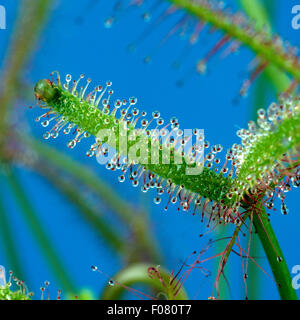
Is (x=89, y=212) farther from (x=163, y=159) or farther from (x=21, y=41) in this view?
(x=163, y=159)

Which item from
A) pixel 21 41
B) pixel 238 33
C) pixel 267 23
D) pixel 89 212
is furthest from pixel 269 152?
pixel 21 41

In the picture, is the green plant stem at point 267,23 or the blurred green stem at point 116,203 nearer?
the green plant stem at point 267,23

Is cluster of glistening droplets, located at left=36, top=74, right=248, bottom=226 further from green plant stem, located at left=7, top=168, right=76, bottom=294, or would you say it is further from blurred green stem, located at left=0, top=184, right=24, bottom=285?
blurred green stem, located at left=0, top=184, right=24, bottom=285

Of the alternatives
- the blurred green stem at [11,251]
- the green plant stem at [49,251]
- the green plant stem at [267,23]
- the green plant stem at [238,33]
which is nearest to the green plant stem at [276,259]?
the green plant stem at [238,33]

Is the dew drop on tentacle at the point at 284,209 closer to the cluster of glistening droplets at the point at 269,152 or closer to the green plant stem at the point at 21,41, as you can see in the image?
the cluster of glistening droplets at the point at 269,152

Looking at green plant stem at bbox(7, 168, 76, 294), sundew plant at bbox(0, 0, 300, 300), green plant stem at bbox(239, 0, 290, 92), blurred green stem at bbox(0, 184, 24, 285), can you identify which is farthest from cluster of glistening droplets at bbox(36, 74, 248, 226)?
blurred green stem at bbox(0, 184, 24, 285)

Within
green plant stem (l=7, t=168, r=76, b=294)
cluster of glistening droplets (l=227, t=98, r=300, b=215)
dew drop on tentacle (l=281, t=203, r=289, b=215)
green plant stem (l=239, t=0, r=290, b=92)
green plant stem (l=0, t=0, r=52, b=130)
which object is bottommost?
dew drop on tentacle (l=281, t=203, r=289, b=215)

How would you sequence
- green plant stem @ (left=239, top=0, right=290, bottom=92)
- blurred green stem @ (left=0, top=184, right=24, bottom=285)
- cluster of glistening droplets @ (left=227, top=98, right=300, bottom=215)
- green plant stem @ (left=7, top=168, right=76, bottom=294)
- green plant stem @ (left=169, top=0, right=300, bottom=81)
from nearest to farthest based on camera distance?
cluster of glistening droplets @ (left=227, top=98, right=300, bottom=215), green plant stem @ (left=169, top=0, right=300, bottom=81), green plant stem @ (left=239, top=0, right=290, bottom=92), green plant stem @ (left=7, top=168, right=76, bottom=294), blurred green stem @ (left=0, top=184, right=24, bottom=285)

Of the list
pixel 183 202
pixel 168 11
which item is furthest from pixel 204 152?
pixel 168 11
